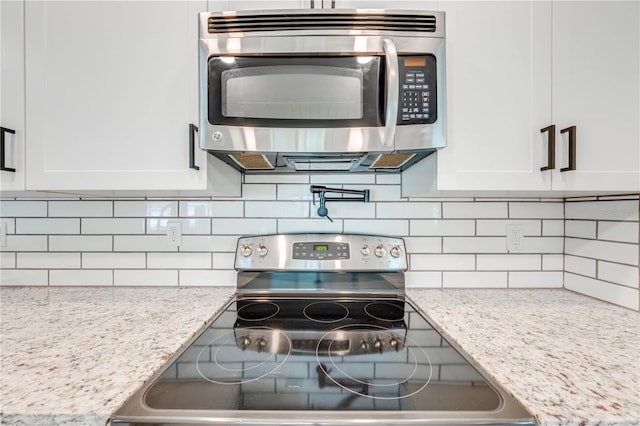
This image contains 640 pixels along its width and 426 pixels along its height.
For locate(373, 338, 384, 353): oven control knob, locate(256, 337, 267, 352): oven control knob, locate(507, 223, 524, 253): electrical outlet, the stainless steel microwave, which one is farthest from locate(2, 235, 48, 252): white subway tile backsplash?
locate(507, 223, 524, 253): electrical outlet

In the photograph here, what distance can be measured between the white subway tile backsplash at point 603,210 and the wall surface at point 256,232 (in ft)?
0.12

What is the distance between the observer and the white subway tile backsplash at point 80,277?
1.32 metres

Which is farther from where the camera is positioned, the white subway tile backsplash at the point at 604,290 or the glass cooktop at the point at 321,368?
the white subway tile backsplash at the point at 604,290

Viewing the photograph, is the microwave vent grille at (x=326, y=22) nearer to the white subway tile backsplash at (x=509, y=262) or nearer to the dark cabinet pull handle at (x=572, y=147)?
the dark cabinet pull handle at (x=572, y=147)

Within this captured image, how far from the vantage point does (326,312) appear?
1060mm

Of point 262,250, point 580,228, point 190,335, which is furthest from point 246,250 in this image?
point 580,228

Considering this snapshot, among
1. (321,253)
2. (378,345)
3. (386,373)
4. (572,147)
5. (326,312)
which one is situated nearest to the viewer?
(386,373)

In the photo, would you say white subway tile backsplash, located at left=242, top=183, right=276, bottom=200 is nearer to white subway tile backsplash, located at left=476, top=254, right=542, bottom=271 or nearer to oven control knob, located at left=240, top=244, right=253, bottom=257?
oven control knob, located at left=240, top=244, right=253, bottom=257

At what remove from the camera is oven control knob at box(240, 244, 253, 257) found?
1.24 metres

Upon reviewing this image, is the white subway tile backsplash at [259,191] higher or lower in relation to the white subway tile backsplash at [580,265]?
higher

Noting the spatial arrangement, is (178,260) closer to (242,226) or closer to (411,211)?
(242,226)

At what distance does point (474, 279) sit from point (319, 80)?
100 centimetres

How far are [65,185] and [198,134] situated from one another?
0.45 metres

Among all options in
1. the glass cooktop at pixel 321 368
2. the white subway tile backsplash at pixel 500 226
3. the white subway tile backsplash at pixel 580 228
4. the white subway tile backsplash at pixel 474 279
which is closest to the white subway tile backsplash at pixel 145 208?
the glass cooktop at pixel 321 368
